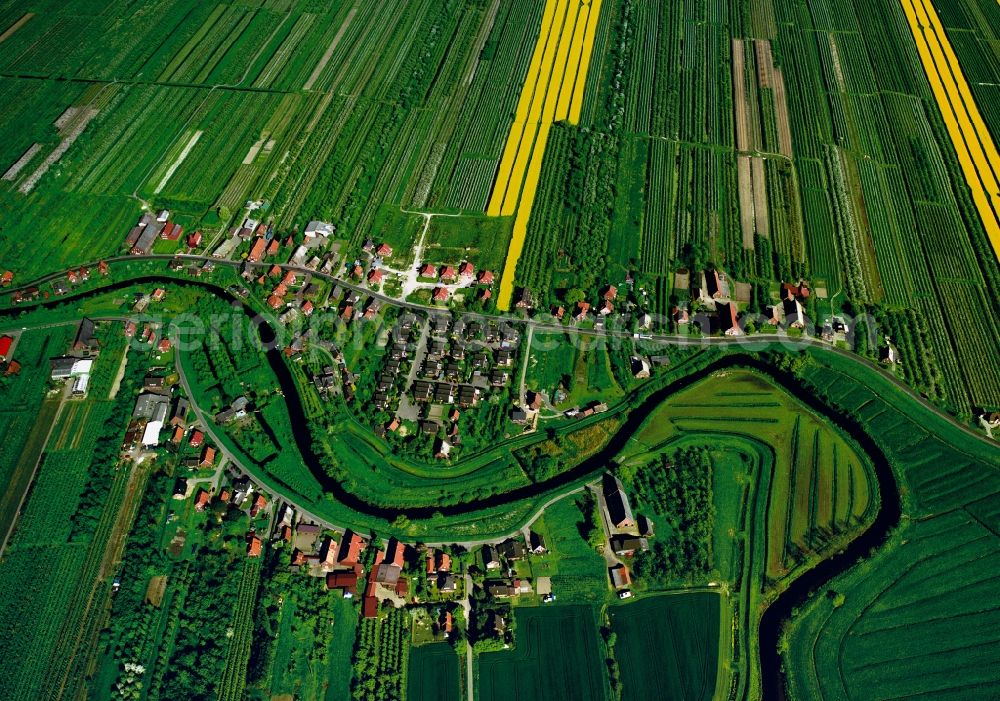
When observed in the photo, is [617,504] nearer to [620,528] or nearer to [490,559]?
[620,528]

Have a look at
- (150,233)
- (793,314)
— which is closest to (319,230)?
(150,233)

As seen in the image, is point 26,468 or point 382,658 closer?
point 382,658

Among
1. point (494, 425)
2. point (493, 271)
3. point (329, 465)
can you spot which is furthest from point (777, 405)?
point (329, 465)

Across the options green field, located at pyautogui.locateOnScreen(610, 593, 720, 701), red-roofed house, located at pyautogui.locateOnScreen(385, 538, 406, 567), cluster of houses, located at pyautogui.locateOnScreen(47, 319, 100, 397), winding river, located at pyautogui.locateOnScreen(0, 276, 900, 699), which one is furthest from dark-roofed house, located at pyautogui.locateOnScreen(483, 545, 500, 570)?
cluster of houses, located at pyautogui.locateOnScreen(47, 319, 100, 397)

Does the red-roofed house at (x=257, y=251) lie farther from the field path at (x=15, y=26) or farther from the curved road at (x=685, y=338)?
the field path at (x=15, y=26)

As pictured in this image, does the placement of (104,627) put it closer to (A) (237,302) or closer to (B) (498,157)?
(A) (237,302)
